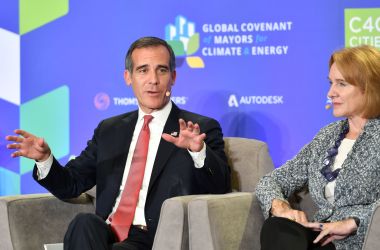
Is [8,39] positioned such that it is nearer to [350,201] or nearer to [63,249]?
[63,249]

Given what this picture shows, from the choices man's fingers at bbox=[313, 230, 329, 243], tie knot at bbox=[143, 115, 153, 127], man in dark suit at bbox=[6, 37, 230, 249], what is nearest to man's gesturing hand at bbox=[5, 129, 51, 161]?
man in dark suit at bbox=[6, 37, 230, 249]

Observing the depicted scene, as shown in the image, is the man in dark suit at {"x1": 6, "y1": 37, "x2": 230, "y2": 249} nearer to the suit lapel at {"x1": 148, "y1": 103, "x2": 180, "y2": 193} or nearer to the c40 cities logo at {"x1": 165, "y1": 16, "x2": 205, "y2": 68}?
the suit lapel at {"x1": 148, "y1": 103, "x2": 180, "y2": 193}

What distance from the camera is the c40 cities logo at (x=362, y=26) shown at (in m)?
3.73

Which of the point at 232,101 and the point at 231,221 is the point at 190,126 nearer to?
the point at 231,221

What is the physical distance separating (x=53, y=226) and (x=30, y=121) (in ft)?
3.52

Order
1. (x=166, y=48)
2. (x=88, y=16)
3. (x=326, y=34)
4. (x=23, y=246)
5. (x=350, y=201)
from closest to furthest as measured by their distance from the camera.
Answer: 1. (x=350, y=201)
2. (x=23, y=246)
3. (x=166, y=48)
4. (x=326, y=34)
5. (x=88, y=16)

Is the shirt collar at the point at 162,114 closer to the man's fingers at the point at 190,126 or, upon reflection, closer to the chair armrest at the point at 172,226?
the man's fingers at the point at 190,126

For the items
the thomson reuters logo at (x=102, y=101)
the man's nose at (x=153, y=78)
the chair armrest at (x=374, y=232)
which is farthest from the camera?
the thomson reuters logo at (x=102, y=101)

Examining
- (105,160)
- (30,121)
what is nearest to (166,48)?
(105,160)

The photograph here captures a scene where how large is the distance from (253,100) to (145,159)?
987 mm

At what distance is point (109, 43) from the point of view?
402 centimetres

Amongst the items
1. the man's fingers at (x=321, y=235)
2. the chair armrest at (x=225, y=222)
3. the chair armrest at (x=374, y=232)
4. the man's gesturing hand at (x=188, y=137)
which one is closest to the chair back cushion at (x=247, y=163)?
the chair armrest at (x=225, y=222)

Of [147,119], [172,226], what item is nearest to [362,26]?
[147,119]

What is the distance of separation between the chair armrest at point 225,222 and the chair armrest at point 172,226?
0.03 meters
